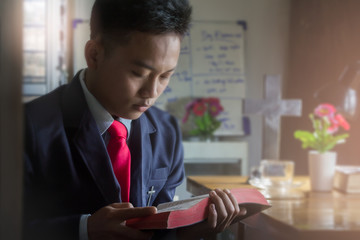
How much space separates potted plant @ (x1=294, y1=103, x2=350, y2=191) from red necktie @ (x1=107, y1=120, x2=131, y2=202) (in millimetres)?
573

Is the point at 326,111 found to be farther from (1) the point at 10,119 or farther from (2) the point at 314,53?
(1) the point at 10,119

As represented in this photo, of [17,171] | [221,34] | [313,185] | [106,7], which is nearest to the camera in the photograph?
[17,171]

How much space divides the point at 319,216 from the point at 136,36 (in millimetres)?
392

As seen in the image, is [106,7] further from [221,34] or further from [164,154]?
[221,34]

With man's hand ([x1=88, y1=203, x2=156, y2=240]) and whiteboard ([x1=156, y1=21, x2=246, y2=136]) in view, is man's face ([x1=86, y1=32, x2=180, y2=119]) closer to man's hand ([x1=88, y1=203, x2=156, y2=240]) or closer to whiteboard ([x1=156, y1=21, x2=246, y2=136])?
man's hand ([x1=88, y1=203, x2=156, y2=240])

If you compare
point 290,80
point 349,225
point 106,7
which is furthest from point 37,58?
point 290,80

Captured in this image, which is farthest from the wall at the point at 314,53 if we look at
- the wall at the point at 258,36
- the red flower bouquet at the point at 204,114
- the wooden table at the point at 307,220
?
the wooden table at the point at 307,220

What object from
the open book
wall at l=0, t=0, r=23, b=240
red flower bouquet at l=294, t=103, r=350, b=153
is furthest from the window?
red flower bouquet at l=294, t=103, r=350, b=153

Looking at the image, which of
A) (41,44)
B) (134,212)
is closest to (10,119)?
(41,44)

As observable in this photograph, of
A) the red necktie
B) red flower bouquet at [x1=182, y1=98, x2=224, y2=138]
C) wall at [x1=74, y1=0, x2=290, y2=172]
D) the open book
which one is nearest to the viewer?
the open book

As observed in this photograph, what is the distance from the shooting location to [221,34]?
218 cm

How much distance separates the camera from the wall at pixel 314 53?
56.7 inches

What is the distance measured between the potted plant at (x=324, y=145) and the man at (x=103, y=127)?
533 millimetres

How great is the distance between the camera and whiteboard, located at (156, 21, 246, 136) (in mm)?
2105
